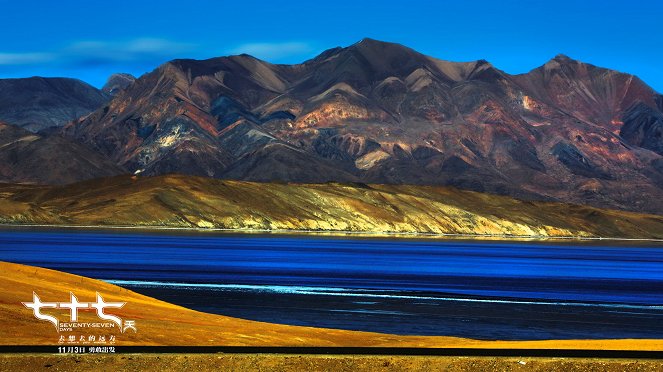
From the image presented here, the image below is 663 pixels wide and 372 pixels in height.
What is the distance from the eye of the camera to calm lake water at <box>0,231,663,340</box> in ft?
242

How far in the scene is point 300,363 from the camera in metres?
37.9

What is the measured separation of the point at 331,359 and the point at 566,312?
180ft

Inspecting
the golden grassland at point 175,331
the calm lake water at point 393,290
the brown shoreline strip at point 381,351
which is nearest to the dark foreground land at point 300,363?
the brown shoreline strip at point 381,351

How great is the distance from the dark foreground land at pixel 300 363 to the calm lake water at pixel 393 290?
25954 millimetres

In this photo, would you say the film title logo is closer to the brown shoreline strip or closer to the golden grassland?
the golden grassland

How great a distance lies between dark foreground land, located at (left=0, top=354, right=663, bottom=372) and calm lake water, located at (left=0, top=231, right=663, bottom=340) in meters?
26.0

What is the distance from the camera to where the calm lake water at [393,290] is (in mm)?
73875

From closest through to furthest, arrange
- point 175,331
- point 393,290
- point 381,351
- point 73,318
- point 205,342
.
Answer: point 381,351, point 205,342, point 73,318, point 175,331, point 393,290

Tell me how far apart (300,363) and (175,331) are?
11.2 meters

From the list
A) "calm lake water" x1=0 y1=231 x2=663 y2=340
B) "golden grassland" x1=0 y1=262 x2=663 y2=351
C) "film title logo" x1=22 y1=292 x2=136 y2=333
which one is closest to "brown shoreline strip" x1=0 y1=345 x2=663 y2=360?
"golden grassland" x1=0 y1=262 x2=663 y2=351

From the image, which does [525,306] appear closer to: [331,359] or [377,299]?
[377,299]

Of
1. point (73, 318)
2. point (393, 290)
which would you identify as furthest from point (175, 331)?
point (393, 290)

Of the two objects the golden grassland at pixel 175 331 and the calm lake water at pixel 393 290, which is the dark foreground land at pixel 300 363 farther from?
the calm lake water at pixel 393 290

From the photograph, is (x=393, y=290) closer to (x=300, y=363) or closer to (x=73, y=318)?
(x=73, y=318)
